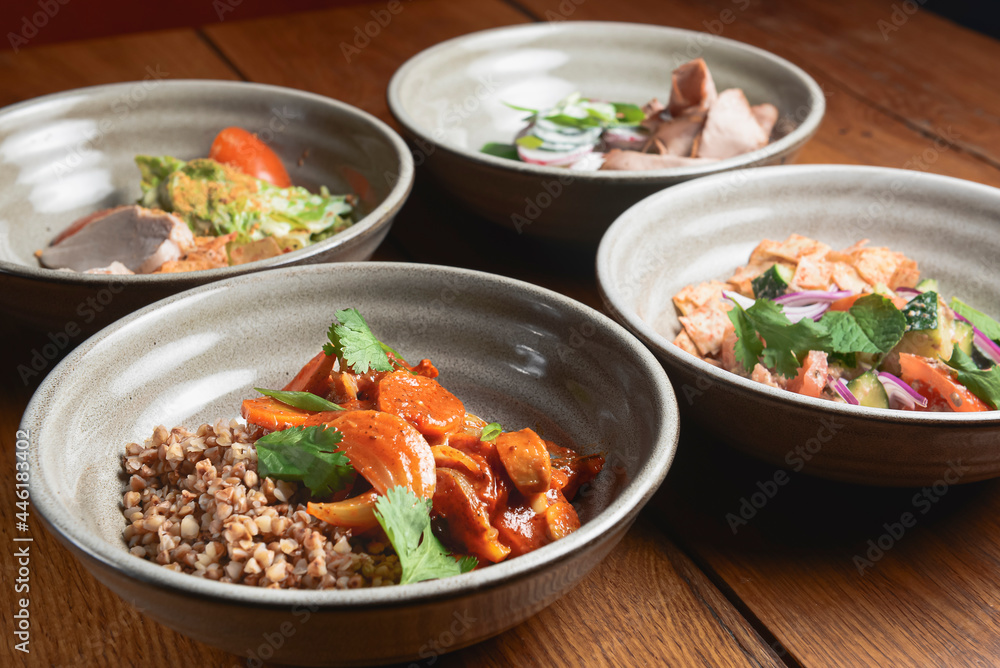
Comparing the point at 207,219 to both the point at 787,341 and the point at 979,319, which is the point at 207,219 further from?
the point at 979,319

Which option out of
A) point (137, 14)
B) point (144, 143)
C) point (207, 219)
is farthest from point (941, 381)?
point (137, 14)

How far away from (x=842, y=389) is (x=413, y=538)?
763 millimetres

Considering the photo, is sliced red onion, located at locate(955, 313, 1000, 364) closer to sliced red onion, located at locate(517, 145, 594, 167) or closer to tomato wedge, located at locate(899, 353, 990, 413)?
tomato wedge, located at locate(899, 353, 990, 413)

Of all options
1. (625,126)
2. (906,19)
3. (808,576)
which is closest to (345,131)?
(625,126)

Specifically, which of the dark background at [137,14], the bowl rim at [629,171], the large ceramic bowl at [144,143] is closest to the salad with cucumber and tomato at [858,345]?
the bowl rim at [629,171]

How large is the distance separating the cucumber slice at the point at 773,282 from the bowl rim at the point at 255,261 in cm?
70

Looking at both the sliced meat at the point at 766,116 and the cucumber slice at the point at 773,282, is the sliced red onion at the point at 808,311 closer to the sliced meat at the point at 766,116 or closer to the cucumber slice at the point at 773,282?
the cucumber slice at the point at 773,282

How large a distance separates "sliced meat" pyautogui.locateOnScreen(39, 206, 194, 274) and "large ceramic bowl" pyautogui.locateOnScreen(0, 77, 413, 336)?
132mm

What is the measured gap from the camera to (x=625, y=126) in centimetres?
223

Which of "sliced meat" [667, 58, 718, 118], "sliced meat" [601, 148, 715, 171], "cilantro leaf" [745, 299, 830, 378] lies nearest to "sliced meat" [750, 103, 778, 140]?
"sliced meat" [667, 58, 718, 118]

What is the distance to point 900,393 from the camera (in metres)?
1.35

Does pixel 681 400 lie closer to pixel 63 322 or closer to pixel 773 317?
pixel 773 317

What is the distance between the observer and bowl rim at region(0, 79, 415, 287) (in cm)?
132

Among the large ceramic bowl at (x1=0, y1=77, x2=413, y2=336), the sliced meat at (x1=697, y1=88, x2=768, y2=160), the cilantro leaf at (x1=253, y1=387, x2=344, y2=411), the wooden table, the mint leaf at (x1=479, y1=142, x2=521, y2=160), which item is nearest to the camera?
the wooden table
